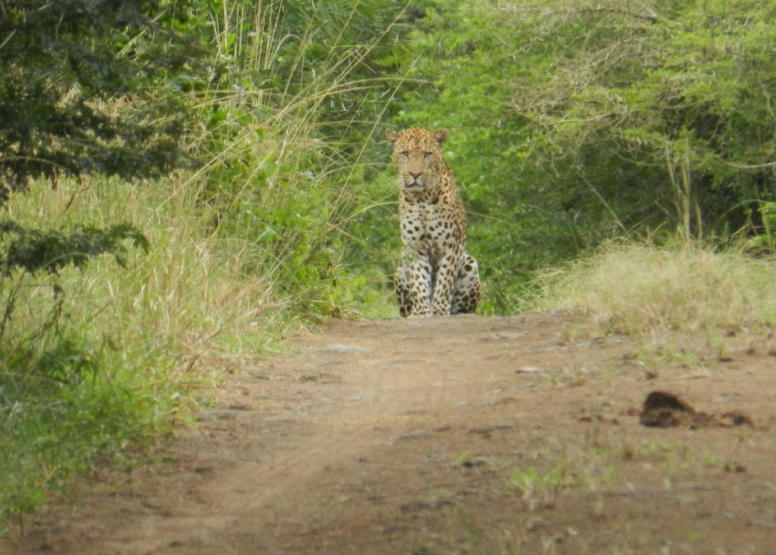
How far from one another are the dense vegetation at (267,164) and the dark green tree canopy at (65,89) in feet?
0.04

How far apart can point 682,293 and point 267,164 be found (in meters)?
3.34

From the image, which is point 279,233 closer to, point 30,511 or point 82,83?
point 82,83

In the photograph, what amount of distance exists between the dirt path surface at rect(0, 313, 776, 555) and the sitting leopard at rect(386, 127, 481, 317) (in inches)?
244

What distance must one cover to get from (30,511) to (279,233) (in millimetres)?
5541

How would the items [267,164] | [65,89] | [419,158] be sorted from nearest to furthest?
1. [65,89]
2. [267,164]
3. [419,158]

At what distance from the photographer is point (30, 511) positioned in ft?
16.9

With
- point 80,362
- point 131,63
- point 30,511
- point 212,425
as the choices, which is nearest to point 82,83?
point 131,63

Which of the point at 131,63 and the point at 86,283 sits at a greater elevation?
the point at 131,63

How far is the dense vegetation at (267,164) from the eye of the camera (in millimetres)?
6234

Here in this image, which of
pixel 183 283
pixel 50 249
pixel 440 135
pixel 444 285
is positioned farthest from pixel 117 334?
pixel 440 135

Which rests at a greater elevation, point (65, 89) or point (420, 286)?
point (65, 89)

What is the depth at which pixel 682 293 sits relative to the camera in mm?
8578

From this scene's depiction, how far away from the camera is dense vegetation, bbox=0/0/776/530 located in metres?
6.23

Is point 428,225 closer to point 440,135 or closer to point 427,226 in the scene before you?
point 427,226
